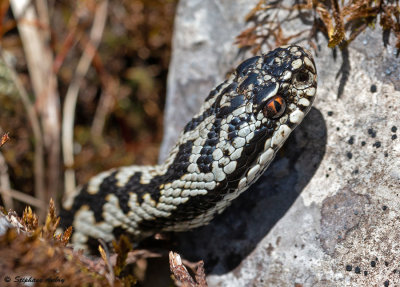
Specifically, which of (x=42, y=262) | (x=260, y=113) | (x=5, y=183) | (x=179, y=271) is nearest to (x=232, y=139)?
(x=260, y=113)

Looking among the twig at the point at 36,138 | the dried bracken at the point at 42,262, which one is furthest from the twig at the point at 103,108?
the dried bracken at the point at 42,262

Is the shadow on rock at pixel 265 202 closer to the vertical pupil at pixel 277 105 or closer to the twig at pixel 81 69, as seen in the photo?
the vertical pupil at pixel 277 105

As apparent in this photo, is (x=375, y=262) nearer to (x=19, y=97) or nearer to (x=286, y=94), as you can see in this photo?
(x=286, y=94)

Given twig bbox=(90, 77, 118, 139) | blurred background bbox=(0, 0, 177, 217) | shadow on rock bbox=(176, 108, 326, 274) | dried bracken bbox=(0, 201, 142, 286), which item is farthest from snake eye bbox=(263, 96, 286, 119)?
twig bbox=(90, 77, 118, 139)

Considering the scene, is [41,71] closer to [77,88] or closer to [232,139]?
[77,88]

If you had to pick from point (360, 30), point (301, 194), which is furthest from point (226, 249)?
point (360, 30)
